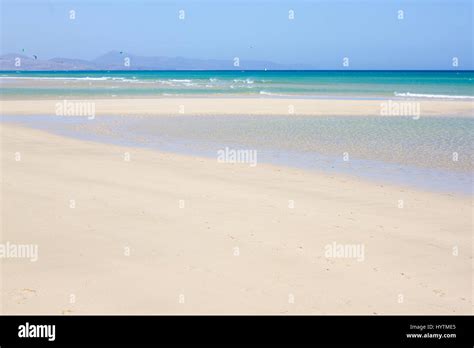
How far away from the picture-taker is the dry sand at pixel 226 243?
563 cm

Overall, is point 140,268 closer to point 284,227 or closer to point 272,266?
point 272,266

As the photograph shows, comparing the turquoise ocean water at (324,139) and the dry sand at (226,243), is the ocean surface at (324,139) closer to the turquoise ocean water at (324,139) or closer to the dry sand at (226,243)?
the turquoise ocean water at (324,139)

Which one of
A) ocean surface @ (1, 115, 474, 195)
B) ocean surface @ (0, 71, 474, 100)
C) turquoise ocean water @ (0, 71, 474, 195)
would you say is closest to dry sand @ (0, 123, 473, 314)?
ocean surface @ (1, 115, 474, 195)

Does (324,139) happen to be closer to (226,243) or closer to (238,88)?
(226,243)

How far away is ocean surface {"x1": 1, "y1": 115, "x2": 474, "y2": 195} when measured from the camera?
41.5 ft

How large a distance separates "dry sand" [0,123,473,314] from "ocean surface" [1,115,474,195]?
161cm

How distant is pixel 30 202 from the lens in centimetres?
905

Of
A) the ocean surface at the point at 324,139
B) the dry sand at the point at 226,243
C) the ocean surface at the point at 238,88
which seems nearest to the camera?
the dry sand at the point at 226,243

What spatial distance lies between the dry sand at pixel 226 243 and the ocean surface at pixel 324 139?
1.61m

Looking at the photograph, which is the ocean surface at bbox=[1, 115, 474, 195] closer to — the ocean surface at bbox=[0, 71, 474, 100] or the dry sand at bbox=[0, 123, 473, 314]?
the dry sand at bbox=[0, 123, 473, 314]

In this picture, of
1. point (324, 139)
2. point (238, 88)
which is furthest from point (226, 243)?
point (238, 88)

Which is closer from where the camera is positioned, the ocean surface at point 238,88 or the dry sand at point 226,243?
the dry sand at point 226,243

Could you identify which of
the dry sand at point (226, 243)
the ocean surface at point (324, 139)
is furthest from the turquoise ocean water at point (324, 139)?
the dry sand at point (226, 243)

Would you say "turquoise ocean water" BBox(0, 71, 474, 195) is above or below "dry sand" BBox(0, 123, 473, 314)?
above
